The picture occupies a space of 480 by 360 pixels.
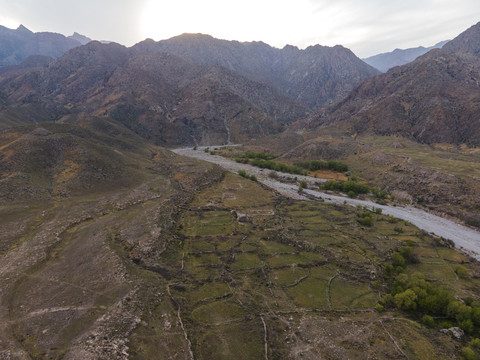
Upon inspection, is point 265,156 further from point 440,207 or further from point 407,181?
point 440,207

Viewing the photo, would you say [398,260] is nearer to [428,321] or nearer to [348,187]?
[428,321]

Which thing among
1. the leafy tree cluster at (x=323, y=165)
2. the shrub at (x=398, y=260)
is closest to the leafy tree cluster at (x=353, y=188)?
the leafy tree cluster at (x=323, y=165)

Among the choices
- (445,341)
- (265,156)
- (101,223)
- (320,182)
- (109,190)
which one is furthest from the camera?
(265,156)

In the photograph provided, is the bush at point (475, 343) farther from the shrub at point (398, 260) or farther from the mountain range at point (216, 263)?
the shrub at point (398, 260)

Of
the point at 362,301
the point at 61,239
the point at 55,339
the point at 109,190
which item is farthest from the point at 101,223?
the point at 362,301

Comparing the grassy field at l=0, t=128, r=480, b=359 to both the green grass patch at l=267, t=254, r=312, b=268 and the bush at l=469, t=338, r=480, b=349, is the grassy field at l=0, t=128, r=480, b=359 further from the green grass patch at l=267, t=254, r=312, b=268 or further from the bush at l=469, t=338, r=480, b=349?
the bush at l=469, t=338, r=480, b=349
